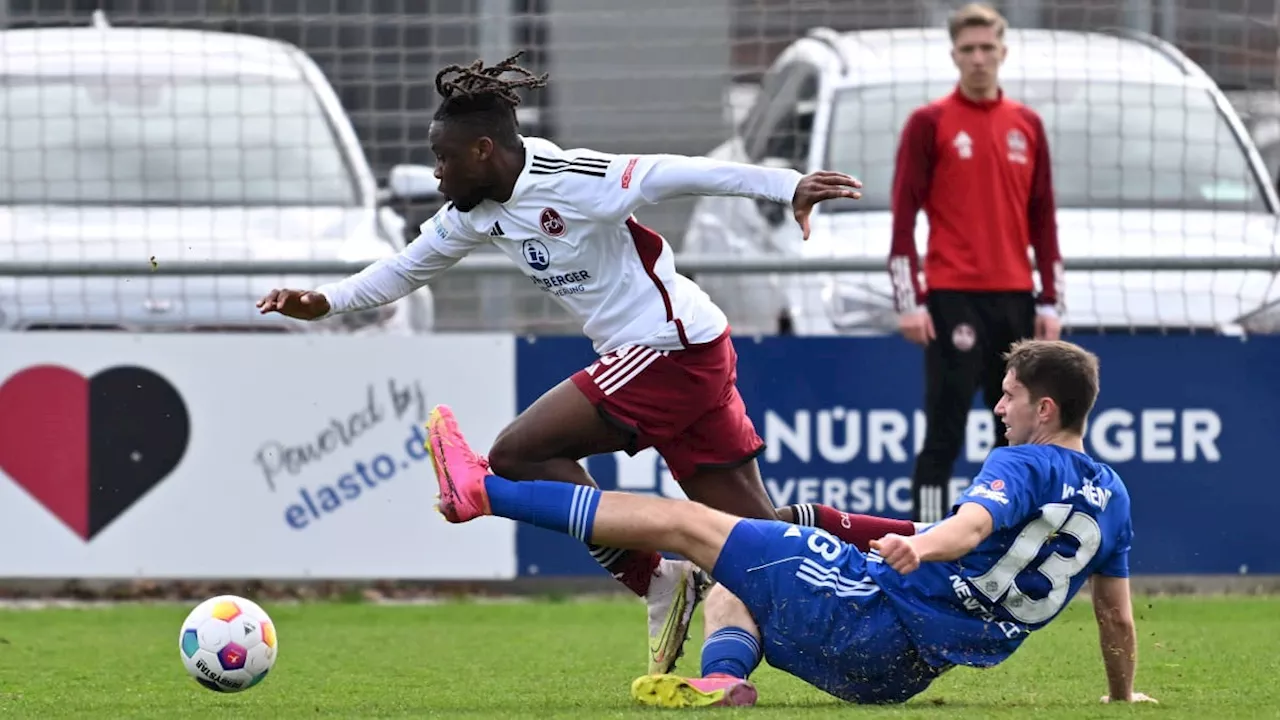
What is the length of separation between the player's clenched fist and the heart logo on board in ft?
17.4

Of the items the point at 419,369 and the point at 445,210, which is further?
the point at 419,369


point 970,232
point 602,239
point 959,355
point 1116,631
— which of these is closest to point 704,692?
point 1116,631

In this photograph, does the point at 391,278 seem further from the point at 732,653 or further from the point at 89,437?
the point at 89,437

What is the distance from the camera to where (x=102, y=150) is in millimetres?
9727

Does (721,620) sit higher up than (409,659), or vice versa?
(721,620)

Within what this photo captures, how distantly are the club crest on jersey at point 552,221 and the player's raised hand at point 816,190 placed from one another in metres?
0.76

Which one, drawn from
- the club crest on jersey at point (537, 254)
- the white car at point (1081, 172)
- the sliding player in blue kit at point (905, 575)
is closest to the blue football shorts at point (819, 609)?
the sliding player in blue kit at point (905, 575)

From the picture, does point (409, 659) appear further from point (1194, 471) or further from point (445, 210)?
point (1194, 471)

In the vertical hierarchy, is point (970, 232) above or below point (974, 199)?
below

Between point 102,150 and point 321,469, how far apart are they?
6.22ft

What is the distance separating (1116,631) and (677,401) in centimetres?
147

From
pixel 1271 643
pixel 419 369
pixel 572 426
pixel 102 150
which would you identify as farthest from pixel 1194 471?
pixel 102 150

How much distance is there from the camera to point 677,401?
6.09 meters

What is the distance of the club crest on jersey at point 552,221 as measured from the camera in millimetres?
6035
